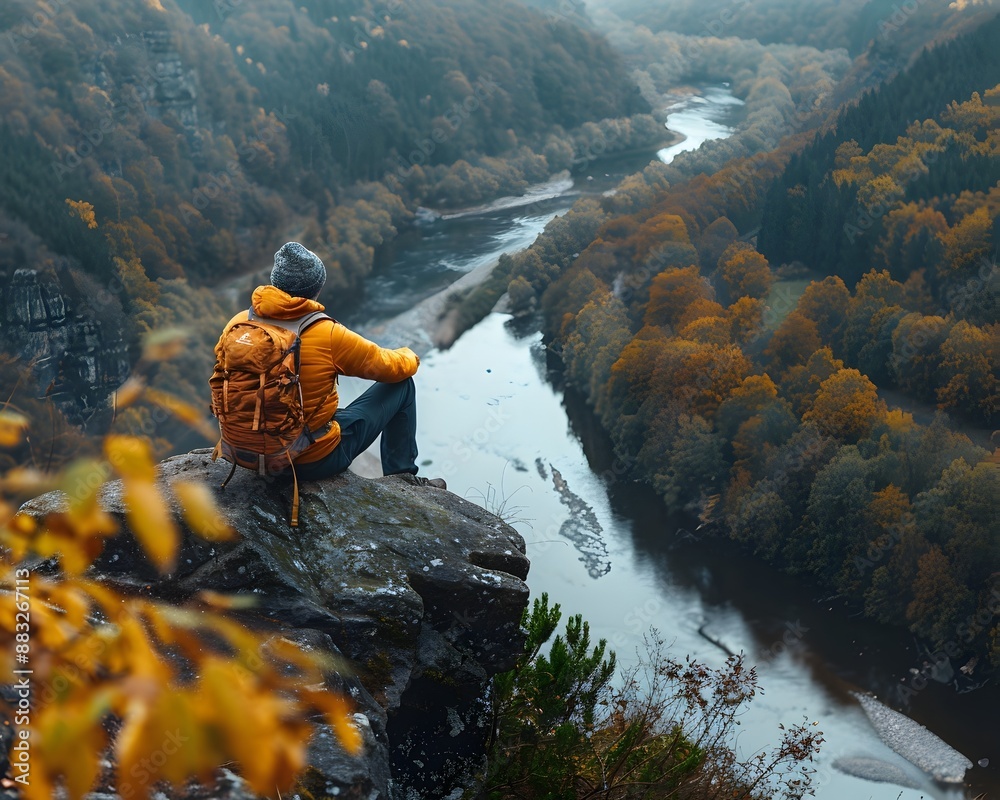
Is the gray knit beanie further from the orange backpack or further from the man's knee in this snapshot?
the man's knee

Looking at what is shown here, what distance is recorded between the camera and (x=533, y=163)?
70.8m

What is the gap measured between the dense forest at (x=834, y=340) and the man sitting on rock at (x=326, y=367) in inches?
849

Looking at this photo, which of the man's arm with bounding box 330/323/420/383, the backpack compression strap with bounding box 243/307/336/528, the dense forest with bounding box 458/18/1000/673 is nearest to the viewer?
the backpack compression strap with bounding box 243/307/336/528

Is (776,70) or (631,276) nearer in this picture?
(631,276)

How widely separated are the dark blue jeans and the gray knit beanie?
3.14 ft

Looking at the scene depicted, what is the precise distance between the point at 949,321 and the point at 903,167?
13.3m

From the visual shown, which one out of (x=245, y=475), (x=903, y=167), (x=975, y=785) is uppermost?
(x=245, y=475)

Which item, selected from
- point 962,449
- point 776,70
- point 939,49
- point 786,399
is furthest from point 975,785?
point 776,70

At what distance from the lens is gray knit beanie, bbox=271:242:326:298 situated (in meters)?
5.62

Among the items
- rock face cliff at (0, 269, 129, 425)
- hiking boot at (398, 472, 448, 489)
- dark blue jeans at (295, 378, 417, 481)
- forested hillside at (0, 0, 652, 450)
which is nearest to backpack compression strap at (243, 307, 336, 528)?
dark blue jeans at (295, 378, 417, 481)

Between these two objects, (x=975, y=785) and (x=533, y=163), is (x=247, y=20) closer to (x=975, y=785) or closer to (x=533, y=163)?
(x=533, y=163)

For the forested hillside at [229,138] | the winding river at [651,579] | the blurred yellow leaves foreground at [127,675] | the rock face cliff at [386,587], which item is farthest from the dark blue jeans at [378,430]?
the forested hillside at [229,138]

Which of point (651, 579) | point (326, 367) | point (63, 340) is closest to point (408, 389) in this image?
point (326, 367)

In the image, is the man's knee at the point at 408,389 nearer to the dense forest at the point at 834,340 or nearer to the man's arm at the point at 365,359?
the man's arm at the point at 365,359
